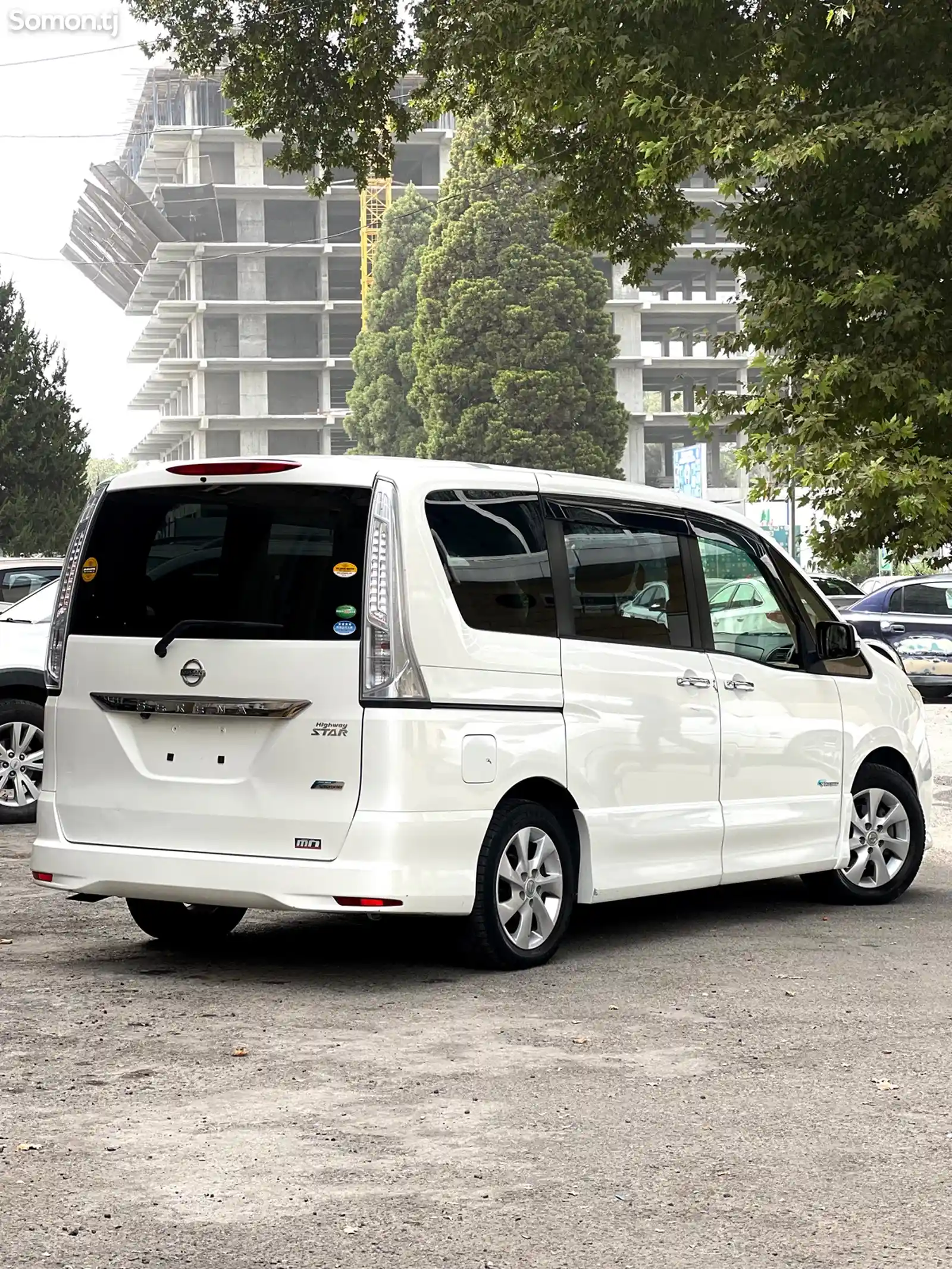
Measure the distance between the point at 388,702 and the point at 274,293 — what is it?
107m

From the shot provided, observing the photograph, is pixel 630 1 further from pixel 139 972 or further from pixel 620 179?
pixel 139 972

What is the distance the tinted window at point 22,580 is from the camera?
48.5ft

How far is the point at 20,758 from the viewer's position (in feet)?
42.7

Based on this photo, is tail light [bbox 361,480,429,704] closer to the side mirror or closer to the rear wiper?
the rear wiper

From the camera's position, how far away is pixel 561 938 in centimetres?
808

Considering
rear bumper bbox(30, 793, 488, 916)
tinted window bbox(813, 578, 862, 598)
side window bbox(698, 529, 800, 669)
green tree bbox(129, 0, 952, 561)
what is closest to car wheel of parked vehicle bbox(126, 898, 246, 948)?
rear bumper bbox(30, 793, 488, 916)

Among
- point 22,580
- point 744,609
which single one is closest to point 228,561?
point 744,609

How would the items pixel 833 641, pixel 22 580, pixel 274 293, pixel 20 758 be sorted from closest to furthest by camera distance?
pixel 833 641, pixel 20 758, pixel 22 580, pixel 274 293

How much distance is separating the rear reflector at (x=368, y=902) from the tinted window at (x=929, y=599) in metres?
20.5

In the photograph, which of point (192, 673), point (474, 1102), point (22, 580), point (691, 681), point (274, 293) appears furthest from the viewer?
point (274, 293)

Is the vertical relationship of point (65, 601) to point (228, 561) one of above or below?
below

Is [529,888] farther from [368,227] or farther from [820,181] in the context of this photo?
[368,227]

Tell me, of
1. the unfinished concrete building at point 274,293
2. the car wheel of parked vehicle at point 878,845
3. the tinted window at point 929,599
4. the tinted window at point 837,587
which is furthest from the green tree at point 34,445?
the unfinished concrete building at point 274,293

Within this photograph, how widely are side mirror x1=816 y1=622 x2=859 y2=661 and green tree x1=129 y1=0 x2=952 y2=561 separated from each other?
3.67 metres
